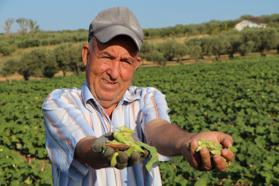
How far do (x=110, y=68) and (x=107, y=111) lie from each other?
0.23 m

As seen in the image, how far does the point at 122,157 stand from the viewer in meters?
1.84

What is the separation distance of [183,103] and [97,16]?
1457cm

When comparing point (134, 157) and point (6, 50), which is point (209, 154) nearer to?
point (134, 157)

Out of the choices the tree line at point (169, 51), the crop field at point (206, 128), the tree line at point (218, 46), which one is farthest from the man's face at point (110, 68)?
the tree line at point (218, 46)

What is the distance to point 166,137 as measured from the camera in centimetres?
231

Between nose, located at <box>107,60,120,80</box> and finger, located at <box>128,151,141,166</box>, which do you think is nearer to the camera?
finger, located at <box>128,151,141,166</box>

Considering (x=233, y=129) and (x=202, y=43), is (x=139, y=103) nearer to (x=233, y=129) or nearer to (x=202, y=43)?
(x=233, y=129)

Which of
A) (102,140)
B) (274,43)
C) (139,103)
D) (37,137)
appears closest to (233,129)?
(37,137)

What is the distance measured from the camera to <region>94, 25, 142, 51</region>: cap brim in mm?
2371

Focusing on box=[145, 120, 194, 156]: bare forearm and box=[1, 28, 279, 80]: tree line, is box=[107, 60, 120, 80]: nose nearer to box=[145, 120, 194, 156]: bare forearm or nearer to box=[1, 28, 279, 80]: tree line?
box=[145, 120, 194, 156]: bare forearm

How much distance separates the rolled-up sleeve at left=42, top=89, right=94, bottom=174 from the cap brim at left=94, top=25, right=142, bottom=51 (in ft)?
1.13

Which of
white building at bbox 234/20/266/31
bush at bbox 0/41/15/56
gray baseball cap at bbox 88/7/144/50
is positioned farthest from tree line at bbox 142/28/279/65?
gray baseball cap at bbox 88/7/144/50

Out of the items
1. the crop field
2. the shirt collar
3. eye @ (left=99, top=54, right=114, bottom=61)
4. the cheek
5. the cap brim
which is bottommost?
the crop field

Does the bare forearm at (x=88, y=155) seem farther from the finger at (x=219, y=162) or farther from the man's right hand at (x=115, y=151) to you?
the finger at (x=219, y=162)
